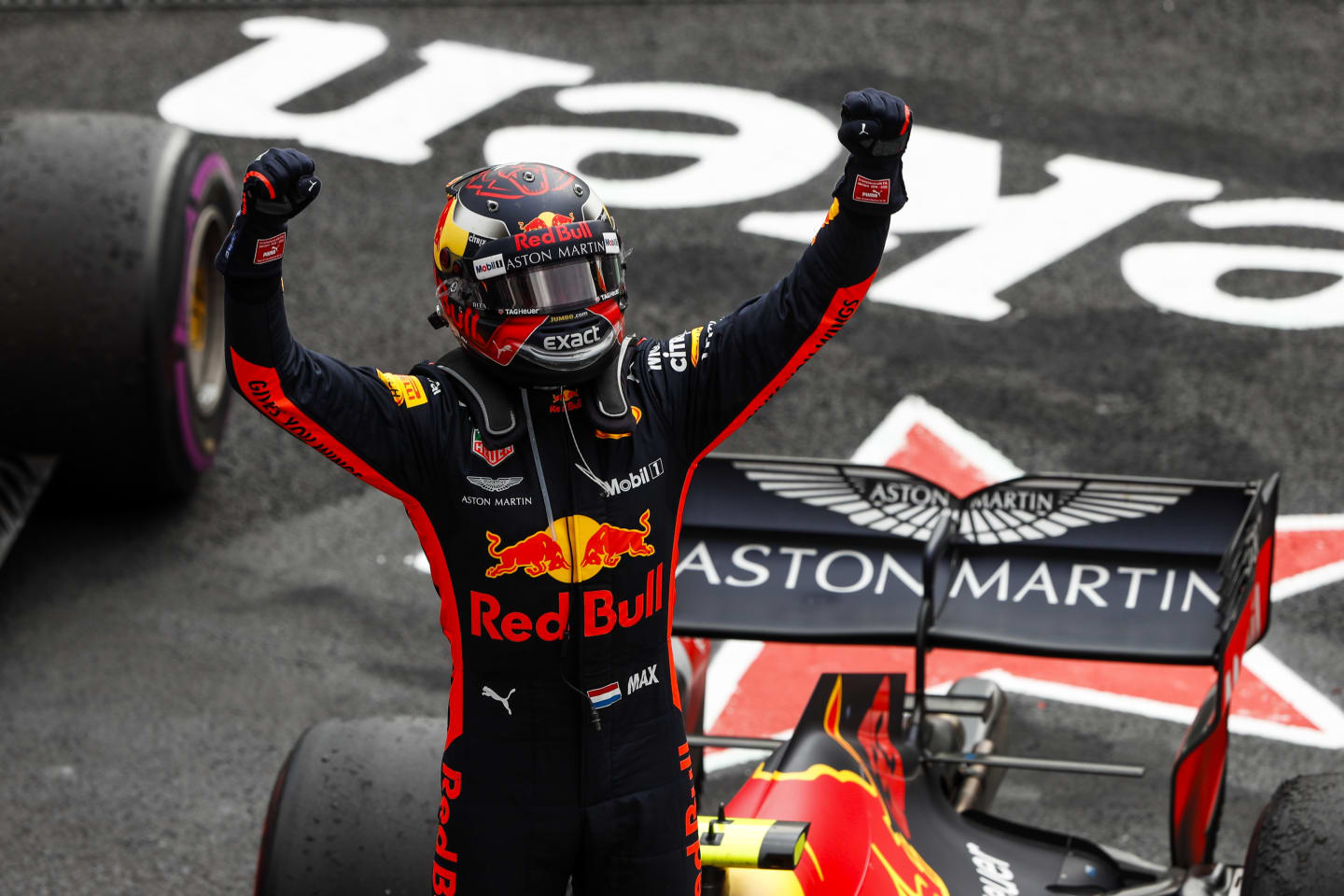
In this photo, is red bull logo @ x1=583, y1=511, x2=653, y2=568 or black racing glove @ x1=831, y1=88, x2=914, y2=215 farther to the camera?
red bull logo @ x1=583, y1=511, x2=653, y2=568

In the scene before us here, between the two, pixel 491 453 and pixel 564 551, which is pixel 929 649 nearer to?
pixel 564 551

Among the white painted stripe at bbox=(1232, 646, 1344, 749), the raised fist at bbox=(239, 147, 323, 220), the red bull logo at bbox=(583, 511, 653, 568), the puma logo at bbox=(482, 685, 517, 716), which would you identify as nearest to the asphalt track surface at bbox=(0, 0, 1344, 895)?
the white painted stripe at bbox=(1232, 646, 1344, 749)

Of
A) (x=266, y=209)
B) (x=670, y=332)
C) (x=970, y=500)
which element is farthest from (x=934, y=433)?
(x=266, y=209)

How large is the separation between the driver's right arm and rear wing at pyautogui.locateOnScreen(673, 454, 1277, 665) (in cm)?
127

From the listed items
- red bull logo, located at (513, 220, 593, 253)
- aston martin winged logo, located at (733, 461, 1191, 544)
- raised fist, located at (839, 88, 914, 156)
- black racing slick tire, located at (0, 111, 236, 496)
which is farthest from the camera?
black racing slick tire, located at (0, 111, 236, 496)

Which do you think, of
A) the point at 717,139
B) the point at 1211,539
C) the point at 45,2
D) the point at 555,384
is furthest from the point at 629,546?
the point at 45,2

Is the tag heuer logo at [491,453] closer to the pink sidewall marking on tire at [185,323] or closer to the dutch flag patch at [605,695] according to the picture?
the dutch flag patch at [605,695]

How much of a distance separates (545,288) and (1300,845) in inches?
76.9

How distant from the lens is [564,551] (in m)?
3.30

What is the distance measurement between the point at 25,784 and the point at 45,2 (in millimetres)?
6989

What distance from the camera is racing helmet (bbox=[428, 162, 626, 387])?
3.24 metres

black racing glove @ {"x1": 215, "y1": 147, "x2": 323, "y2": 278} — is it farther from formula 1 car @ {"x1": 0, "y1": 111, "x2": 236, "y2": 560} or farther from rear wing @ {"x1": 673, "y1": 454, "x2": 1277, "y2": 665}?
formula 1 car @ {"x1": 0, "y1": 111, "x2": 236, "y2": 560}

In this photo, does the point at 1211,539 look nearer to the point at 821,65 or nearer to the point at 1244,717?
the point at 1244,717

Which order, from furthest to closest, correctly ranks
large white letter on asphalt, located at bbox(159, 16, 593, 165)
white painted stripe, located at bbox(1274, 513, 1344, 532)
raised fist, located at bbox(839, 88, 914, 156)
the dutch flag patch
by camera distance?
large white letter on asphalt, located at bbox(159, 16, 593, 165)
white painted stripe, located at bbox(1274, 513, 1344, 532)
the dutch flag patch
raised fist, located at bbox(839, 88, 914, 156)
